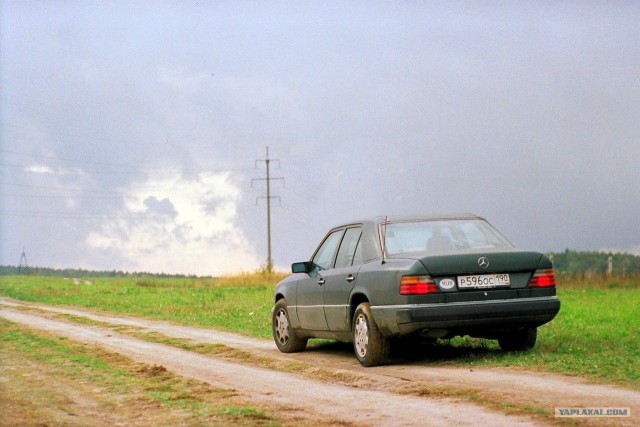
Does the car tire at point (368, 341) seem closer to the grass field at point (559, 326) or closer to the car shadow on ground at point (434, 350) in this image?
the car shadow on ground at point (434, 350)

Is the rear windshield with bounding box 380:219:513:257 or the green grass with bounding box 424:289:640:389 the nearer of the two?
the green grass with bounding box 424:289:640:389

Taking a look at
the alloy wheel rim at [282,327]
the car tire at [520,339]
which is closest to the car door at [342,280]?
the alloy wheel rim at [282,327]

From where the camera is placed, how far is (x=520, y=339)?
1280 centimetres

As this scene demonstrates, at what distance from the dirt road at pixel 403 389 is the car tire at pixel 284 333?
0.36 metres

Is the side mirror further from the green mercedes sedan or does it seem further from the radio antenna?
the radio antenna

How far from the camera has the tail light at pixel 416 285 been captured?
11359 mm

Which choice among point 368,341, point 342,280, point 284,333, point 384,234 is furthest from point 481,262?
point 284,333

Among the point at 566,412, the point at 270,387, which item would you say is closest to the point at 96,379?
the point at 270,387

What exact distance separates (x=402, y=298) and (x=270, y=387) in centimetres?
201

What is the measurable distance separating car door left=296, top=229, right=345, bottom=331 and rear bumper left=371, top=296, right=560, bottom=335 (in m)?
1.93

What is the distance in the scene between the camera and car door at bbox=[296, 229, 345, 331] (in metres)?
13.7

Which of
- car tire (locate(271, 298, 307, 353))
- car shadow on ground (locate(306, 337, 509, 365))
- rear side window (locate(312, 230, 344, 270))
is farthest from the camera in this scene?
car tire (locate(271, 298, 307, 353))

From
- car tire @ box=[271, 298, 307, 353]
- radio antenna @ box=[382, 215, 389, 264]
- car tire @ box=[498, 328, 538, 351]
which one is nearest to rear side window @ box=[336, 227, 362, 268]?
radio antenna @ box=[382, 215, 389, 264]

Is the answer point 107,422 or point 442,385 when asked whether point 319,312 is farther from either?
point 107,422
